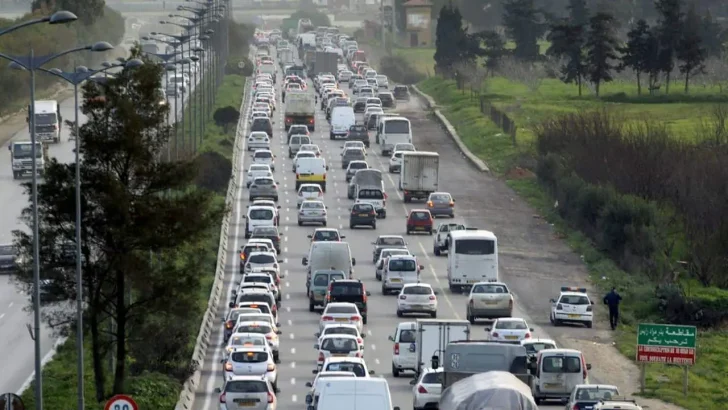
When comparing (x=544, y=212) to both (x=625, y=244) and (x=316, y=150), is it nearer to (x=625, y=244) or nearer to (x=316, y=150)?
(x=625, y=244)

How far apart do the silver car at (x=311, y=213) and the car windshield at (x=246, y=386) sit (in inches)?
1662

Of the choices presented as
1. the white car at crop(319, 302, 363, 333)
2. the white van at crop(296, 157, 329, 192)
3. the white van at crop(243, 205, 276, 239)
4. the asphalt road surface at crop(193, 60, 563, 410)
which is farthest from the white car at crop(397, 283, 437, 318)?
the white van at crop(296, 157, 329, 192)

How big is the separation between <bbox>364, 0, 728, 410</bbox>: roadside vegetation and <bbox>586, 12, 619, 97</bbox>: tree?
3.8 inches

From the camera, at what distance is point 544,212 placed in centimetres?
8506

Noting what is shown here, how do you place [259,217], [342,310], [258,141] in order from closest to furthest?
[342,310]
[259,217]
[258,141]

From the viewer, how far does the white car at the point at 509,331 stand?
166 ft

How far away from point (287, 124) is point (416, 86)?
39.5m

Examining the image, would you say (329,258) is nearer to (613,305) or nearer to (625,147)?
(613,305)

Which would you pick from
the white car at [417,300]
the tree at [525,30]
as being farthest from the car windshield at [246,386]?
the tree at [525,30]

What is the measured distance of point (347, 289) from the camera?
5841cm

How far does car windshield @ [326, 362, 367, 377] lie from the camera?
42.0m

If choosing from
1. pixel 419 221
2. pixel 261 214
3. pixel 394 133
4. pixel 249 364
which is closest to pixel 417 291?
pixel 249 364

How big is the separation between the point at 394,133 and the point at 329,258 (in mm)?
43681

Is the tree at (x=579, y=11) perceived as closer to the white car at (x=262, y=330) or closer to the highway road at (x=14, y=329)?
the highway road at (x=14, y=329)
